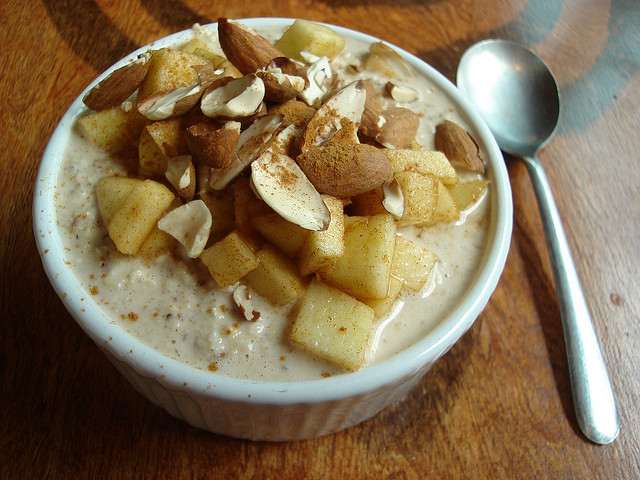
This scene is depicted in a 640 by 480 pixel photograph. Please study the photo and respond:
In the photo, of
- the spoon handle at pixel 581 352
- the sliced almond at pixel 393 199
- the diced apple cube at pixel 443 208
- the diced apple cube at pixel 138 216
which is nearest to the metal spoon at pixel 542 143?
the spoon handle at pixel 581 352

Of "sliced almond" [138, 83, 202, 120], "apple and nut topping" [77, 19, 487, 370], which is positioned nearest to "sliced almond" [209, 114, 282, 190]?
"apple and nut topping" [77, 19, 487, 370]

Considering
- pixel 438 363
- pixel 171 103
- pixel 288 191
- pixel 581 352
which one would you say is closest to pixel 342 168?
pixel 288 191

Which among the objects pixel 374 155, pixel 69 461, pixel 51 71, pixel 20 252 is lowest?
pixel 69 461

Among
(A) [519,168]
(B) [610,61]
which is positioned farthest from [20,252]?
(B) [610,61]

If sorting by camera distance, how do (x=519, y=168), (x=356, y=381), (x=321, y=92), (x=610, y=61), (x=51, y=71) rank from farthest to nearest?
1. (x=610, y=61)
2. (x=519, y=168)
3. (x=51, y=71)
4. (x=321, y=92)
5. (x=356, y=381)

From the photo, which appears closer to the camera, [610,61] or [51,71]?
[51,71]

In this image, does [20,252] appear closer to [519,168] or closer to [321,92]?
[321,92]

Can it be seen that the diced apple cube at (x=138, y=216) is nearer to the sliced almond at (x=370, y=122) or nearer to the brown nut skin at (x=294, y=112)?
the brown nut skin at (x=294, y=112)
